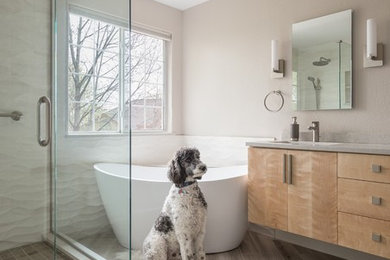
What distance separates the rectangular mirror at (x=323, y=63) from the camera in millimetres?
2270

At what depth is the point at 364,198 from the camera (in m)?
1.71

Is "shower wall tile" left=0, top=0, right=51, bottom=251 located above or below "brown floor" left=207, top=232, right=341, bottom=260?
above

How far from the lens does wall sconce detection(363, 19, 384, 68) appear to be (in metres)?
2.06

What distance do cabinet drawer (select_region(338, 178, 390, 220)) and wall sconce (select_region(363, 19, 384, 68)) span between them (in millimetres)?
964

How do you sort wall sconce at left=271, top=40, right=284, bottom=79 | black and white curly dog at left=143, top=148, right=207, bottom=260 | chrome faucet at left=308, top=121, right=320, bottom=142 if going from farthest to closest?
wall sconce at left=271, top=40, right=284, bottom=79, chrome faucet at left=308, top=121, right=320, bottom=142, black and white curly dog at left=143, top=148, right=207, bottom=260

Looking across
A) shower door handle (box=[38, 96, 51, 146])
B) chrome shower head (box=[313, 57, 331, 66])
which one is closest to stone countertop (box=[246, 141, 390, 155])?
chrome shower head (box=[313, 57, 331, 66])

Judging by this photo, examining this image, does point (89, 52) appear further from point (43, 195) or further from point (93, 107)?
point (43, 195)

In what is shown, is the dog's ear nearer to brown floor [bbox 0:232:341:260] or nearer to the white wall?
brown floor [bbox 0:232:341:260]

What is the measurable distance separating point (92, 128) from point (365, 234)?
1768mm

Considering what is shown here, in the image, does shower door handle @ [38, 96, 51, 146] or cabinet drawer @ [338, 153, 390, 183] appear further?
shower door handle @ [38, 96, 51, 146]

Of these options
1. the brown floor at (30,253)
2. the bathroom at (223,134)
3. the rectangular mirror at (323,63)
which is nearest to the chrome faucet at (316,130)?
the bathroom at (223,134)

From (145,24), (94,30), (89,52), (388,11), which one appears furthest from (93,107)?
(388,11)

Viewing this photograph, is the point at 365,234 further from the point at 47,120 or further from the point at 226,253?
the point at 47,120

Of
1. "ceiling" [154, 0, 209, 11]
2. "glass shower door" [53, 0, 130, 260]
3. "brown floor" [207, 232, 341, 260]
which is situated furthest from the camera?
"ceiling" [154, 0, 209, 11]
